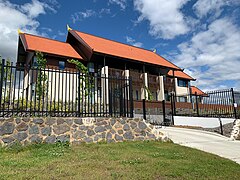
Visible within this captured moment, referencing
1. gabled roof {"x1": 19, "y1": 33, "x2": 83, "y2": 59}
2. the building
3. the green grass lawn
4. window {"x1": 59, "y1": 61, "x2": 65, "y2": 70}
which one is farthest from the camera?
window {"x1": 59, "y1": 61, "x2": 65, "y2": 70}

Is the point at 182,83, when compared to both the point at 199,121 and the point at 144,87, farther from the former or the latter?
the point at 199,121

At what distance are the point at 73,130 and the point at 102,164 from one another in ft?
9.17

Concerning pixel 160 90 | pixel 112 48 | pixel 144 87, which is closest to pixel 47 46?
pixel 112 48

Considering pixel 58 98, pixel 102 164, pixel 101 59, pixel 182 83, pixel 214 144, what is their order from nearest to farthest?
pixel 102 164 < pixel 58 98 < pixel 214 144 < pixel 101 59 < pixel 182 83

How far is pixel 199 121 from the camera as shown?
1396 cm

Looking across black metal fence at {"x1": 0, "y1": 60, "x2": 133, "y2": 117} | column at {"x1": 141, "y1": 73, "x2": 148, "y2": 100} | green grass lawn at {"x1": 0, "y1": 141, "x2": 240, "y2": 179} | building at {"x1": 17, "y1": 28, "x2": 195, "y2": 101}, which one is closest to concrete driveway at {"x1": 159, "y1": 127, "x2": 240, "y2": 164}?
green grass lawn at {"x1": 0, "y1": 141, "x2": 240, "y2": 179}

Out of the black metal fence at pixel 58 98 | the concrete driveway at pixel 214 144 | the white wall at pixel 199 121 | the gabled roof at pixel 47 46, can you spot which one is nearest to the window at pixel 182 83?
the white wall at pixel 199 121

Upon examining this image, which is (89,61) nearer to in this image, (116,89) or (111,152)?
(116,89)

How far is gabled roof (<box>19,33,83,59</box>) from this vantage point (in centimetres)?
1900

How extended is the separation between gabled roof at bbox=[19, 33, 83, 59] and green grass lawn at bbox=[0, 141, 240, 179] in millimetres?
14377

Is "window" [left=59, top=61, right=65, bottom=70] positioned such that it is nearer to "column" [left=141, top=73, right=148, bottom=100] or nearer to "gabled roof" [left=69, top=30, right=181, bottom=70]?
"gabled roof" [left=69, top=30, right=181, bottom=70]

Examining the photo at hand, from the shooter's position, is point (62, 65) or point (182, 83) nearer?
point (62, 65)

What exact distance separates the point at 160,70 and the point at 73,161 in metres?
22.9

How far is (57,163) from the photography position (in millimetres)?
4961
